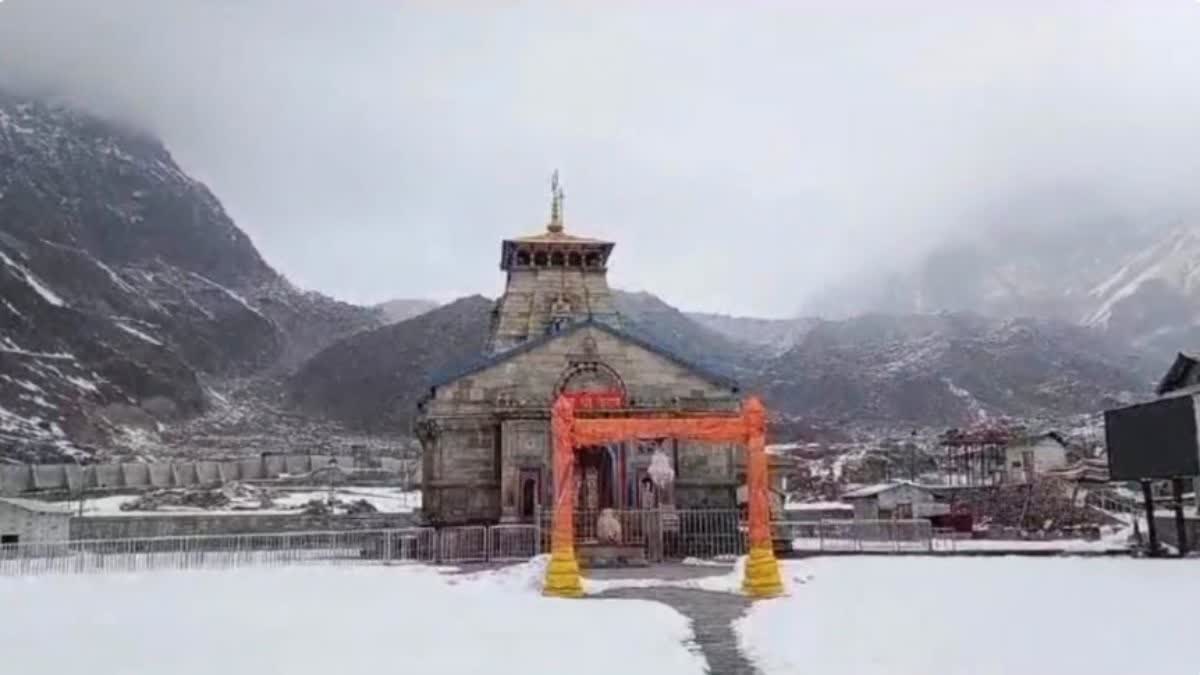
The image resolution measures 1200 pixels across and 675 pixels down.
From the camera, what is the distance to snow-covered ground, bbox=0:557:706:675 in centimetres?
1057

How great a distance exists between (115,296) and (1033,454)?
288ft

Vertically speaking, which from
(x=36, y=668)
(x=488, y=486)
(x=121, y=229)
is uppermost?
(x=121, y=229)

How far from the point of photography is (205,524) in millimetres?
34062

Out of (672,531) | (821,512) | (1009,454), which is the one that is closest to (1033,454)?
(1009,454)

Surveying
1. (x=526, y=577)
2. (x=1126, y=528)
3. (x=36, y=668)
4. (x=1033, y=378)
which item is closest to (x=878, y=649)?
(x=36, y=668)

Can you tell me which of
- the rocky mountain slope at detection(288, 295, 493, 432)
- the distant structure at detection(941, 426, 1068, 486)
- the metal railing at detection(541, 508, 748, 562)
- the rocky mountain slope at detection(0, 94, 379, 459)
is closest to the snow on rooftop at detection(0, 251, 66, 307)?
the rocky mountain slope at detection(0, 94, 379, 459)

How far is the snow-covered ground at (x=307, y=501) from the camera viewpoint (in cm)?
4231

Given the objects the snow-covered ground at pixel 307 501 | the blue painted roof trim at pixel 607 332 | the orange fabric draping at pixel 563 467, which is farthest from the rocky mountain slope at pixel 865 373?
the orange fabric draping at pixel 563 467

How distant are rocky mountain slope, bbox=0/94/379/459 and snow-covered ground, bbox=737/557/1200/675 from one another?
6143cm

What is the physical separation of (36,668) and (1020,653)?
30.6 feet

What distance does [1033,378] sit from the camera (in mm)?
101750

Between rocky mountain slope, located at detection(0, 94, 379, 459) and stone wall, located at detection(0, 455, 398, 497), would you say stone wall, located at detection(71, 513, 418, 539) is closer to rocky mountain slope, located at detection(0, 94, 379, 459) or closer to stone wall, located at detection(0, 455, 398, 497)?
stone wall, located at detection(0, 455, 398, 497)

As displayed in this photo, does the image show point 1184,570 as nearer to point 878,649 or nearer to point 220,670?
point 878,649

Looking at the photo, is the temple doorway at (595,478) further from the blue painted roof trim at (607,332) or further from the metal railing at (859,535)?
the metal railing at (859,535)
